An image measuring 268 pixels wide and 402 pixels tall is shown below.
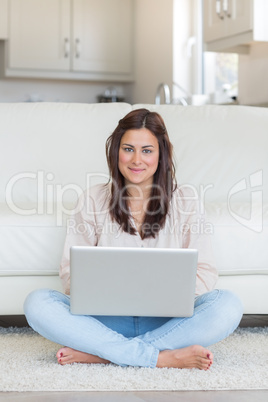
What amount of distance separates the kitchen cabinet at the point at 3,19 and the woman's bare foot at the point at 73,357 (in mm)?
4868

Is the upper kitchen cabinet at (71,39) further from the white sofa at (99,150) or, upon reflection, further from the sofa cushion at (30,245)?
the sofa cushion at (30,245)

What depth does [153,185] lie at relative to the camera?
2068 millimetres

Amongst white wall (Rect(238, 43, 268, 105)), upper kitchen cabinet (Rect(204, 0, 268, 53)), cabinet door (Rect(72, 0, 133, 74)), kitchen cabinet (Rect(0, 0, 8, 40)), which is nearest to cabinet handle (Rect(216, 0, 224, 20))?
upper kitchen cabinet (Rect(204, 0, 268, 53))

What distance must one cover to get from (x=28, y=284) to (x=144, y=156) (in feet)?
2.16

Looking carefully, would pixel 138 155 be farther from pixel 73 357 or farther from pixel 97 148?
pixel 97 148

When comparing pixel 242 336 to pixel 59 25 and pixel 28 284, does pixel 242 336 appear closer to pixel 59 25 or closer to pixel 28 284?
pixel 28 284

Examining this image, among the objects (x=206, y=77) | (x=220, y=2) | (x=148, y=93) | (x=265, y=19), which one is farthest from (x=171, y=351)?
(x=148, y=93)

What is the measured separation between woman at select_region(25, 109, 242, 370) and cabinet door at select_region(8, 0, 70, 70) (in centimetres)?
450

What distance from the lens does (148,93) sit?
6.30 m

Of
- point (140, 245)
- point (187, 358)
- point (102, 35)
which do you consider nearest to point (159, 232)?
point (140, 245)

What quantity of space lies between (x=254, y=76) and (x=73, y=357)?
337 centimetres

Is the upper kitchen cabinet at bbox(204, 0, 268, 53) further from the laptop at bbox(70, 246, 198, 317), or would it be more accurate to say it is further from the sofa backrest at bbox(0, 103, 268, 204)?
the laptop at bbox(70, 246, 198, 317)

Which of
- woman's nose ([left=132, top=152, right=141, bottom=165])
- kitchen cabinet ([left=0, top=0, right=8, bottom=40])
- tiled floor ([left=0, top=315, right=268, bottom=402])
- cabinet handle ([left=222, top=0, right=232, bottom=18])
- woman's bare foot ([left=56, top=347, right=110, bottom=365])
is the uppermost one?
kitchen cabinet ([left=0, top=0, right=8, bottom=40])

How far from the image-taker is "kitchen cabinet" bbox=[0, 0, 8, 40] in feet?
20.3
